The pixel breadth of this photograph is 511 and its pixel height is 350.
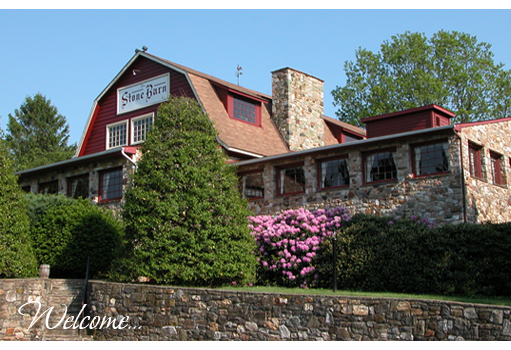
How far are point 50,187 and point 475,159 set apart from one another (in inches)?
591

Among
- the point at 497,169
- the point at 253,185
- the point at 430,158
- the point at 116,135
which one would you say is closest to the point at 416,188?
the point at 430,158

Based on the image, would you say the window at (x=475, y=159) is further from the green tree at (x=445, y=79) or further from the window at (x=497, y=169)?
the green tree at (x=445, y=79)

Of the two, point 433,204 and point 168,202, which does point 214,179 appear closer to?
point 168,202

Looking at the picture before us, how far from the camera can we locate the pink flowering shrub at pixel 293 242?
44.0ft

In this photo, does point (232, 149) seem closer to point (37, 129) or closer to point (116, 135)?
point (116, 135)

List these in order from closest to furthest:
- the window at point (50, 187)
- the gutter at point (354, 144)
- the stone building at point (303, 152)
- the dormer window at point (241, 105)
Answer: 1. the gutter at point (354, 144)
2. the stone building at point (303, 152)
3. the window at point (50, 187)
4. the dormer window at point (241, 105)

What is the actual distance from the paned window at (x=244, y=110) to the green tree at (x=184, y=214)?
30.1 ft

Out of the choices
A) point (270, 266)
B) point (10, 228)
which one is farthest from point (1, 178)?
point (270, 266)

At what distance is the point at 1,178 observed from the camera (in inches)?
543

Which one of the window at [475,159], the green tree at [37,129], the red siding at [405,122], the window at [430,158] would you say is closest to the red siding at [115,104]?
the red siding at [405,122]

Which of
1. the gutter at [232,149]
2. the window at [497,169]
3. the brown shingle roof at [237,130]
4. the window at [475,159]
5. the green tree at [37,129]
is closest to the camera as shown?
the window at [475,159]

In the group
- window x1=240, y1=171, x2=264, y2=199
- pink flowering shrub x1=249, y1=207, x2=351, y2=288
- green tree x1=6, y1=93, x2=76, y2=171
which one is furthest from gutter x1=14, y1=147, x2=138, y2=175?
green tree x1=6, y1=93, x2=76, y2=171

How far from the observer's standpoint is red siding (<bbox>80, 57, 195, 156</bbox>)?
21984 millimetres

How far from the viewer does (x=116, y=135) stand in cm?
2316
